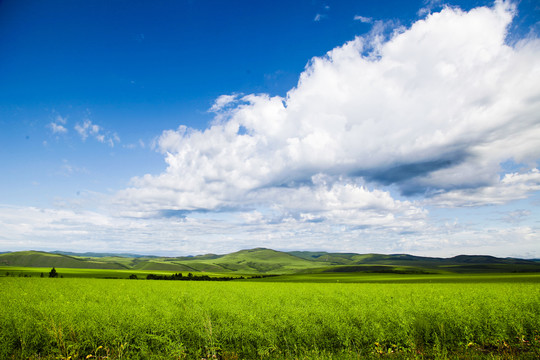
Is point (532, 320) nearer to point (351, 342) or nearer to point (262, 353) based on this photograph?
point (351, 342)

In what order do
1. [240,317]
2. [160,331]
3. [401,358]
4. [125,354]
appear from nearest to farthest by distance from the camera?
1. [401,358]
2. [125,354]
3. [160,331]
4. [240,317]

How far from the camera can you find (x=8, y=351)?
13.4m

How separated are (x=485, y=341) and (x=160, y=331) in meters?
18.8

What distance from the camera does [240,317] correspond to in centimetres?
1827

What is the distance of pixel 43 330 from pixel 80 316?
3081 millimetres

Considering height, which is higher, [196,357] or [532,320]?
[532,320]

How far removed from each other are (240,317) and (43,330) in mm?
11462

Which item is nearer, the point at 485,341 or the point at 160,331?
the point at 485,341

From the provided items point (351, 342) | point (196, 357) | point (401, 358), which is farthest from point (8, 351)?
point (401, 358)

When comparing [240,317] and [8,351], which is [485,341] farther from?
[8,351]

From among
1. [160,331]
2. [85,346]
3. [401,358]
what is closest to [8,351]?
[85,346]

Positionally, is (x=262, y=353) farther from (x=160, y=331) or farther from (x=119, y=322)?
(x=119, y=322)

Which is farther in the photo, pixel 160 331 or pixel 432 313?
pixel 432 313

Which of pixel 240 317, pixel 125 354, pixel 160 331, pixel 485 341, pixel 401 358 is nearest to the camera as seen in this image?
pixel 401 358
